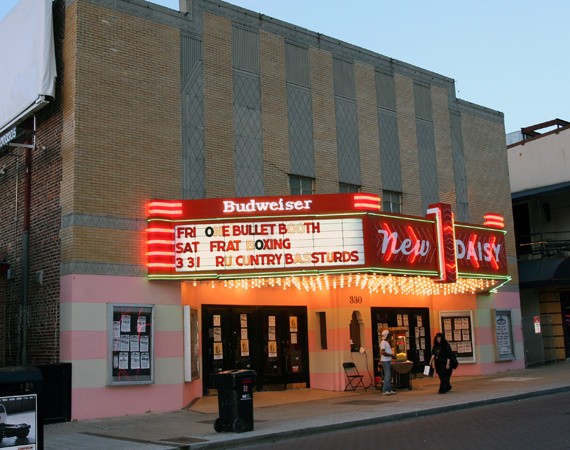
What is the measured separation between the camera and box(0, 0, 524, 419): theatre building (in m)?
17.9

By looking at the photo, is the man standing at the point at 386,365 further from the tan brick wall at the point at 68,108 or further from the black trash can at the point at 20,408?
the black trash can at the point at 20,408

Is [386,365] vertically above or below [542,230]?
below

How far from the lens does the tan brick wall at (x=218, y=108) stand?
20.2 metres

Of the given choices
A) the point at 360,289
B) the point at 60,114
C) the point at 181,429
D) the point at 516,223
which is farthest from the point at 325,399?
the point at 516,223

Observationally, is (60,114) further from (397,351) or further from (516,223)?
(516,223)

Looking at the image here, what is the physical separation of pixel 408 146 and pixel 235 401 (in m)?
14.0

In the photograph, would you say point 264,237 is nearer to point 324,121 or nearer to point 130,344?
point 130,344

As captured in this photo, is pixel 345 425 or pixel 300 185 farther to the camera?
pixel 300 185

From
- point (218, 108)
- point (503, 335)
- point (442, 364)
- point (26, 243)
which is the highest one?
point (218, 108)

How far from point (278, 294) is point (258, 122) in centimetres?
534

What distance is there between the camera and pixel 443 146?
26906mm

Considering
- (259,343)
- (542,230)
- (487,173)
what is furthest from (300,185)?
(542,230)

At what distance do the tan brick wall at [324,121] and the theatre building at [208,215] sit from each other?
69 mm

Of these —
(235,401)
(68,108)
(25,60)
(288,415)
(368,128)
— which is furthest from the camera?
(368,128)
